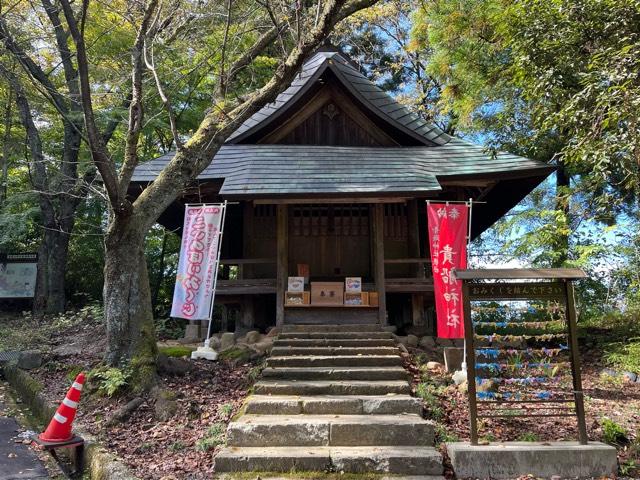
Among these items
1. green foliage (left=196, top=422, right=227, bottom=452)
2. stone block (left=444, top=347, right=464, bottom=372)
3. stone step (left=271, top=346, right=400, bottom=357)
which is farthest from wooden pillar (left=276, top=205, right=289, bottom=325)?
green foliage (left=196, top=422, right=227, bottom=452)

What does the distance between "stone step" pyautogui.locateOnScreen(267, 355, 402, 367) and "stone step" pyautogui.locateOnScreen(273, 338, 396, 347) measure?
0.61 m

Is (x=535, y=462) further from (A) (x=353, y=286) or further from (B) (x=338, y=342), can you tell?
(A) (x=353, y=286)

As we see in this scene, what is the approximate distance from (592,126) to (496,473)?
422 centimetres

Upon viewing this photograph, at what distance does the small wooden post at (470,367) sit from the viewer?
4723 millimetres

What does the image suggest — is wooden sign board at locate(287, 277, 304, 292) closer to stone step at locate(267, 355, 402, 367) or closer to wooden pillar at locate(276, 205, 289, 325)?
wooden pillar at locate(276, 205, 289, 325)

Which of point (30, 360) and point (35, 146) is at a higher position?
point (35, 146)

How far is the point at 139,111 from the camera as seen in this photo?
265 inches

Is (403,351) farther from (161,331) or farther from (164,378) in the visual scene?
(161,331)

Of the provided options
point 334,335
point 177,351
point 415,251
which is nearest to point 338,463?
point 334,335

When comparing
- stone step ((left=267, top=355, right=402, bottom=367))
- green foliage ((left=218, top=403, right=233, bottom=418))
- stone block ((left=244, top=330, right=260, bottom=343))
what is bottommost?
green foliage ((left=218, top=403, right=233, bottom=418))

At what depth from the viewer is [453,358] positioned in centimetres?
715

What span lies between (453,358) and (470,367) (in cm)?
240

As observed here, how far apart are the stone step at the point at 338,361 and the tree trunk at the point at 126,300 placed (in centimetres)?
179

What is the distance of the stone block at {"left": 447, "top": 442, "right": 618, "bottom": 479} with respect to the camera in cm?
451
